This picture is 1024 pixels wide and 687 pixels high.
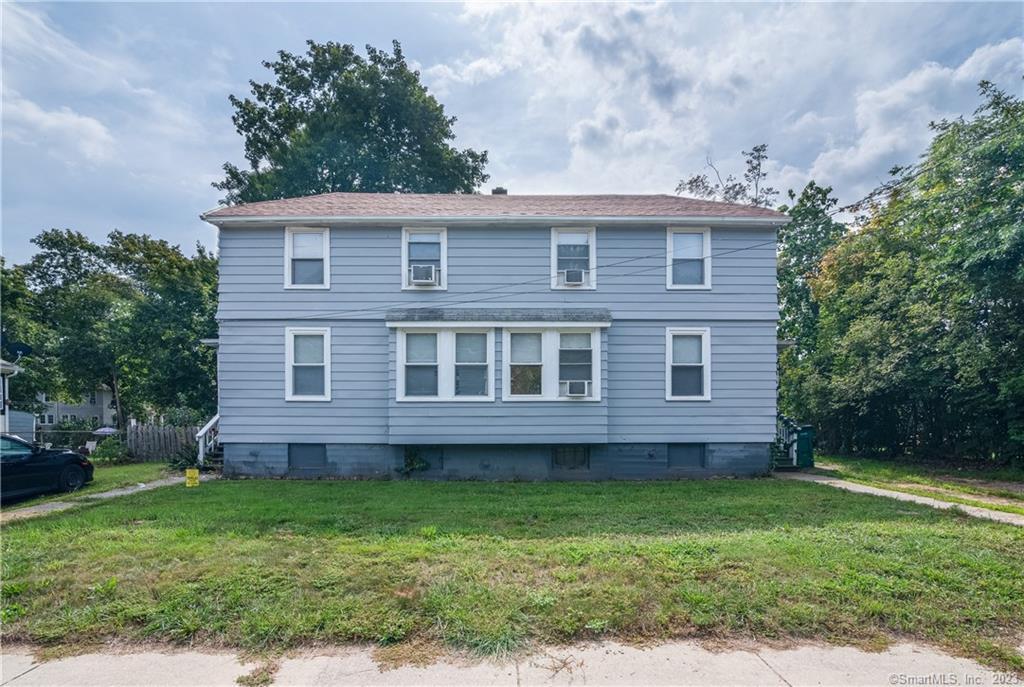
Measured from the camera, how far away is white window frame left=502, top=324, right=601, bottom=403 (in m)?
9.92

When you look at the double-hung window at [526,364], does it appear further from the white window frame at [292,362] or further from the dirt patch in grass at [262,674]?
the dirt patch in grass at [262,674]

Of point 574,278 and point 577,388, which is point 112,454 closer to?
point 577,388

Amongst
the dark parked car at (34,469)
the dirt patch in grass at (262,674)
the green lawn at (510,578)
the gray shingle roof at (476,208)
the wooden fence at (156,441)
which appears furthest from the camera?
the wooden fence at (156,441)

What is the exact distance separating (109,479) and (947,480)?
1800 centimetres

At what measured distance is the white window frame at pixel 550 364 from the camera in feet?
32.6

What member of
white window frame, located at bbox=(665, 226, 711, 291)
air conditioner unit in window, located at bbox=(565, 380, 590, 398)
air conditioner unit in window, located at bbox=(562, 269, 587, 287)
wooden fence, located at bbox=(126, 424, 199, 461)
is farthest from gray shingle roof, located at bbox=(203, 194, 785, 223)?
wooden fence, located at bbox=(126, 424, 199, 461)

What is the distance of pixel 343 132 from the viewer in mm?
20375

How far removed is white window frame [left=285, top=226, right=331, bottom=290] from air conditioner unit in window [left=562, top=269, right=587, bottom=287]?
5.20 meters

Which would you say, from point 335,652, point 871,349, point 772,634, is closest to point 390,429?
point 335,652

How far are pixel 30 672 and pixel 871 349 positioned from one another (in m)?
16.9

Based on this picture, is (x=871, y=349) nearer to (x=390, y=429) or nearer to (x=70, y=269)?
(x=390, y=429)

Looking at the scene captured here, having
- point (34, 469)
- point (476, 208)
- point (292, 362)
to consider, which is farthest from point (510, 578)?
point (34, 469)

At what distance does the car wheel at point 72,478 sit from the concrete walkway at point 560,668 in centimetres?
767

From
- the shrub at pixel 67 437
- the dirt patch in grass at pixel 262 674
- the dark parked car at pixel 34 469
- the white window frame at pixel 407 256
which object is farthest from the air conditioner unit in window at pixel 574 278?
the shrub at pixel 67 437
